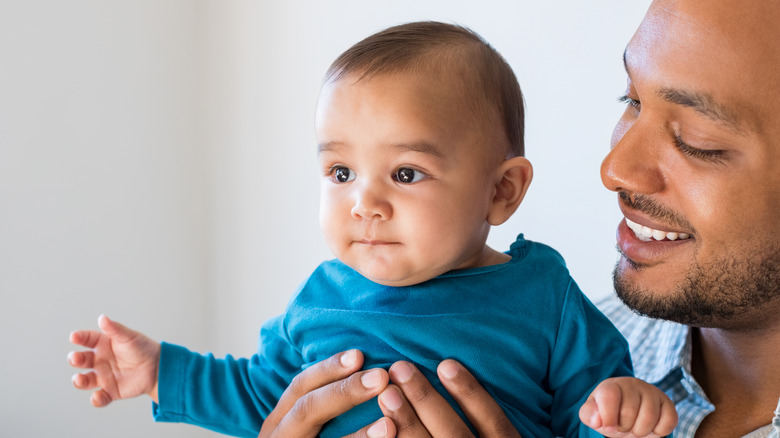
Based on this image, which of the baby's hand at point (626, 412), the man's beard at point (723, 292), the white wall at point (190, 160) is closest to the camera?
the baby's hand at point (626, 412)

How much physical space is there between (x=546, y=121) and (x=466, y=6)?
1.50ft

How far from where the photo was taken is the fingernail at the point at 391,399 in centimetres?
125

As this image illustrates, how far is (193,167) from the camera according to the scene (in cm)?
298

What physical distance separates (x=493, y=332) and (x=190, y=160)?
6.38 feet

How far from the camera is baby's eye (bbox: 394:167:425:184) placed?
50.4 inches

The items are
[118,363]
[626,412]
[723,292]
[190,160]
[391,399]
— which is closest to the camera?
[626,412]

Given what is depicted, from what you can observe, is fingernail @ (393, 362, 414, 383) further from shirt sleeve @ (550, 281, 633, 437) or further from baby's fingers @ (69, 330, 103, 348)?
baby's fingers @ (69, 330, 103, 348)

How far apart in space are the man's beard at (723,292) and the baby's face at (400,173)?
1.32ft

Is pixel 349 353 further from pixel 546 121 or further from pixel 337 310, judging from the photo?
pixel 546 121

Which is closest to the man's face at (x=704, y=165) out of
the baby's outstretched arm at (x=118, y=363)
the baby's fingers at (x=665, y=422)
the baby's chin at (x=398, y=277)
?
the baby's fingers at (x=665, y=422)

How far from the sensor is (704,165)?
1.32 meters

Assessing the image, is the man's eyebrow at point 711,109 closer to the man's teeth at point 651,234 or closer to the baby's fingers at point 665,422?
the man's teeth at point 651,234

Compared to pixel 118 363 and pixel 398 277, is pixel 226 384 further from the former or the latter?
pixel 398 277

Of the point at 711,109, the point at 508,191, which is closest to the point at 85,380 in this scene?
the point at 508,191
